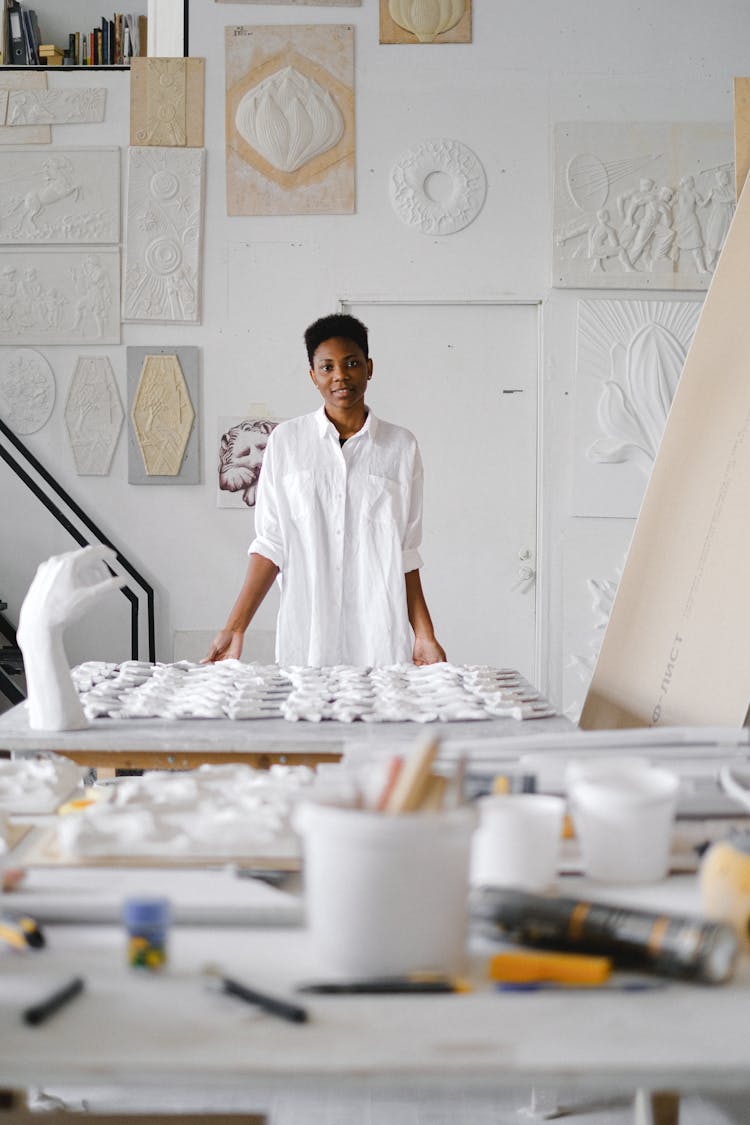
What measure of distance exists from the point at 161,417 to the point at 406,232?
134cm

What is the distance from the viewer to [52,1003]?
0.93 m

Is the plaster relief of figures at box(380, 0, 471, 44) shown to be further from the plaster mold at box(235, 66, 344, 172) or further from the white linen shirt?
the white linen shirt

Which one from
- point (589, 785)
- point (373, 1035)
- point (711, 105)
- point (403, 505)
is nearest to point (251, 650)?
point (403, 505)

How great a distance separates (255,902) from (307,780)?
435 mm

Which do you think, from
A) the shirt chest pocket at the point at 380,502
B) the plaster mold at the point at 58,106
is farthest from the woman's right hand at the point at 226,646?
the plaster mold at the point at 58,106

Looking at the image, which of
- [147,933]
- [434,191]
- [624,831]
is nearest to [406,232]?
[434,191]

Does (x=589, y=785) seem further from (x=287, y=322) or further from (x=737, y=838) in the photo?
(x=287, y=322)

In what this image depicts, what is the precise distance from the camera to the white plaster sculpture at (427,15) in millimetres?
5152

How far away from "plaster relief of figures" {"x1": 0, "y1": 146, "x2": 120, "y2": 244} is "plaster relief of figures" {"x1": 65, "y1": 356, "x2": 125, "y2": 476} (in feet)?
1.84

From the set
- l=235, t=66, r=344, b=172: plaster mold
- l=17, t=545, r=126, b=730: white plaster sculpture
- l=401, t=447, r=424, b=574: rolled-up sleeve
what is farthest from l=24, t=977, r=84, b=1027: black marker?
l=235, t=66, r=344, b=172: plaster mold

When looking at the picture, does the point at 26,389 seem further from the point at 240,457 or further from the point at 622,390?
the point at 622,390

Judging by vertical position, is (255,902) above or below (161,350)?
below

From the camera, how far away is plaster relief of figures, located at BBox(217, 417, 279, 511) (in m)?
5.21

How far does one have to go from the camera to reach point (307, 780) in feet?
5.28
